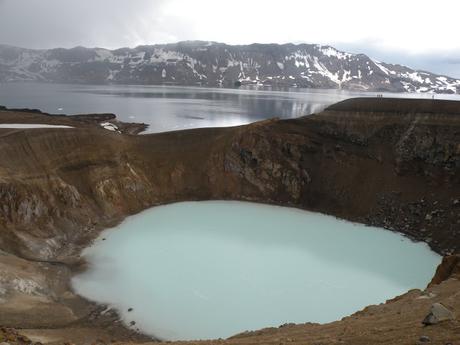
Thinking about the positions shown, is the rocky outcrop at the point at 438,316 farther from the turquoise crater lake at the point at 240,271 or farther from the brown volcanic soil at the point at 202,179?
the brown volcanic soil at the point at 202,179

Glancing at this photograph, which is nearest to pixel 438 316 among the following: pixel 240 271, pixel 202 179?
pixel 240 271

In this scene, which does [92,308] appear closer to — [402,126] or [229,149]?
[229,149]

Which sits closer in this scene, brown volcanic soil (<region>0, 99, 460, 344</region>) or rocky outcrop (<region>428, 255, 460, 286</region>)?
rocky outcrop (<region>428, 255, 460, 286</region>)

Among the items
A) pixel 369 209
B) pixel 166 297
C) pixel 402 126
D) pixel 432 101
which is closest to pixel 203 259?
pixel 166 297

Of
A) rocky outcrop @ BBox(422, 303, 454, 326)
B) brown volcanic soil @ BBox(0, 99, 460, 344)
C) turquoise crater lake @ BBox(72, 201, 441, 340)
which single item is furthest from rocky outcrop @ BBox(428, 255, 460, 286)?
brown volcanic soil @ BBox(0, 99, 460, 344)

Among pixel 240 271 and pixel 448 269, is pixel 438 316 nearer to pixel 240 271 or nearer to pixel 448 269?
pixel 448 269

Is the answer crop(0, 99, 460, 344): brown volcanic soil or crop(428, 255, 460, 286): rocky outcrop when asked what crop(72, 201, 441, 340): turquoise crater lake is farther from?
crop(428, 255, 460, 286): rocky outcrop
